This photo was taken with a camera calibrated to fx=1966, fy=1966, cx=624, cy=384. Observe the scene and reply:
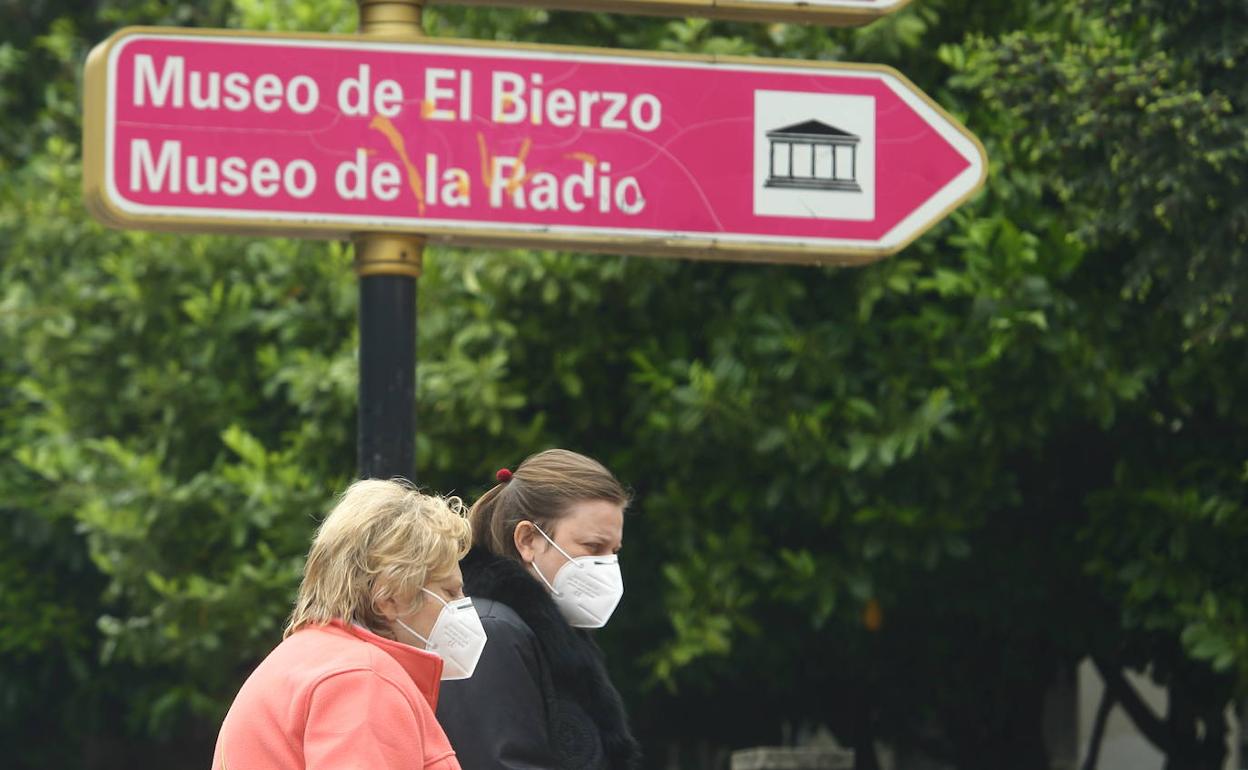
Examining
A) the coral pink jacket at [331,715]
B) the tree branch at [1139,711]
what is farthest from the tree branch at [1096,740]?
the coral pink jacket at [331,715]

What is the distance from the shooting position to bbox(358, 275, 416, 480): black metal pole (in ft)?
13.9

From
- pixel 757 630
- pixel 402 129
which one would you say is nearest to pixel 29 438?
pixel 757 630

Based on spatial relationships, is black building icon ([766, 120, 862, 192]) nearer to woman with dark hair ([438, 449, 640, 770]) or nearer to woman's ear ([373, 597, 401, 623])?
woman with dark hair ([438, 449, 640, 770])

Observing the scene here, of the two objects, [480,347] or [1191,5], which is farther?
[480,347]

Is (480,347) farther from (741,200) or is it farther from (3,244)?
(741,200)

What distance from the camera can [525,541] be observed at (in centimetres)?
394

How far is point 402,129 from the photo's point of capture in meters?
4.42

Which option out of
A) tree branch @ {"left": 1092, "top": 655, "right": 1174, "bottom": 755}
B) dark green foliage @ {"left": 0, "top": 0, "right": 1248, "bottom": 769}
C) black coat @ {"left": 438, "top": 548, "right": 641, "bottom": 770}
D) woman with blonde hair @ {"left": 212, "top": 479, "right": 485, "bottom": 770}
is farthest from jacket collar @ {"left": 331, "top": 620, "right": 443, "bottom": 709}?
tree branch @ {"left": 1092, "top": 655, "right": 1174, "bottom": 755}

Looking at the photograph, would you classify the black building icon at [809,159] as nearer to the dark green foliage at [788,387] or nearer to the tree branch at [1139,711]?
the dark green foliage at [788,387]

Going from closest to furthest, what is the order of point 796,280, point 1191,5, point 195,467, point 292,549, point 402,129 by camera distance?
point 402,129
point 1191,5
point 796,280
point 292,549
point 195,467

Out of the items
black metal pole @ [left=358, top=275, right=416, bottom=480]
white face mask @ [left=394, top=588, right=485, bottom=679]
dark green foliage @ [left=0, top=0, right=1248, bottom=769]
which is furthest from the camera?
dark green foliage @ [left=0, top=0, right=1248, bottom=769]

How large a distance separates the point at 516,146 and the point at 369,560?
5.56 feet

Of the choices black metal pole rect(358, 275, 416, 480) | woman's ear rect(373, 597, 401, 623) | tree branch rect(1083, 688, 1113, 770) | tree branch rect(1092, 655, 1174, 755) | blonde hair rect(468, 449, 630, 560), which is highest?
black metal pole rect(358, 275, 416, 480)

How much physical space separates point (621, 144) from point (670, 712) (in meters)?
11.9
